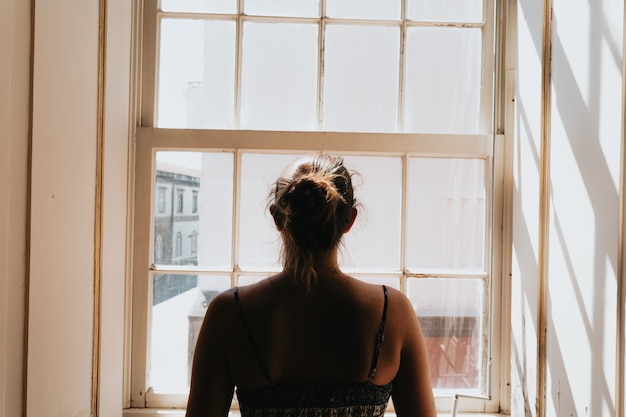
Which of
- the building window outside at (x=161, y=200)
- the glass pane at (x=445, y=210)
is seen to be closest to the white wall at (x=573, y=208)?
the glass pane at (x=445, y=210)

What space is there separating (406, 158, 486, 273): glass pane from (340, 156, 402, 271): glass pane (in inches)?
1.8

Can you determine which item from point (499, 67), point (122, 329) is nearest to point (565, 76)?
point (499, 67)

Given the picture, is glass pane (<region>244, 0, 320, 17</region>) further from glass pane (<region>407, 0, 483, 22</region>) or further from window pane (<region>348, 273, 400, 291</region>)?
window pane (<region>348, 273, 400, 291</region>)

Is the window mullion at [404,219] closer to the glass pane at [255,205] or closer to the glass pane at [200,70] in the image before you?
the glass pane at [255,205]

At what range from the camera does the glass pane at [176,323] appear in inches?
66.9

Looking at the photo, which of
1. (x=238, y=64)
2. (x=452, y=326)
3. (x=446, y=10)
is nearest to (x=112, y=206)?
(x=238, y=64)

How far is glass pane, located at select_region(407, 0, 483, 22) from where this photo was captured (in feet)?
5.65

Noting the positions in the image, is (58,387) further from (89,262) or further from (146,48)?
(146,48)

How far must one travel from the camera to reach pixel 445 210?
1.71 metres

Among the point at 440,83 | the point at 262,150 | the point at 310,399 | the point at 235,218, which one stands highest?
the point at 440,83

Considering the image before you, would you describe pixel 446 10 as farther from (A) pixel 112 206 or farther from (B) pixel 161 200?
(A) pixel 112 206

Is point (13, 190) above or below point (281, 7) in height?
below

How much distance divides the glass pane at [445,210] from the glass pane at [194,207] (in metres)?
0.60

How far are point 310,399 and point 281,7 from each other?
1.23m
